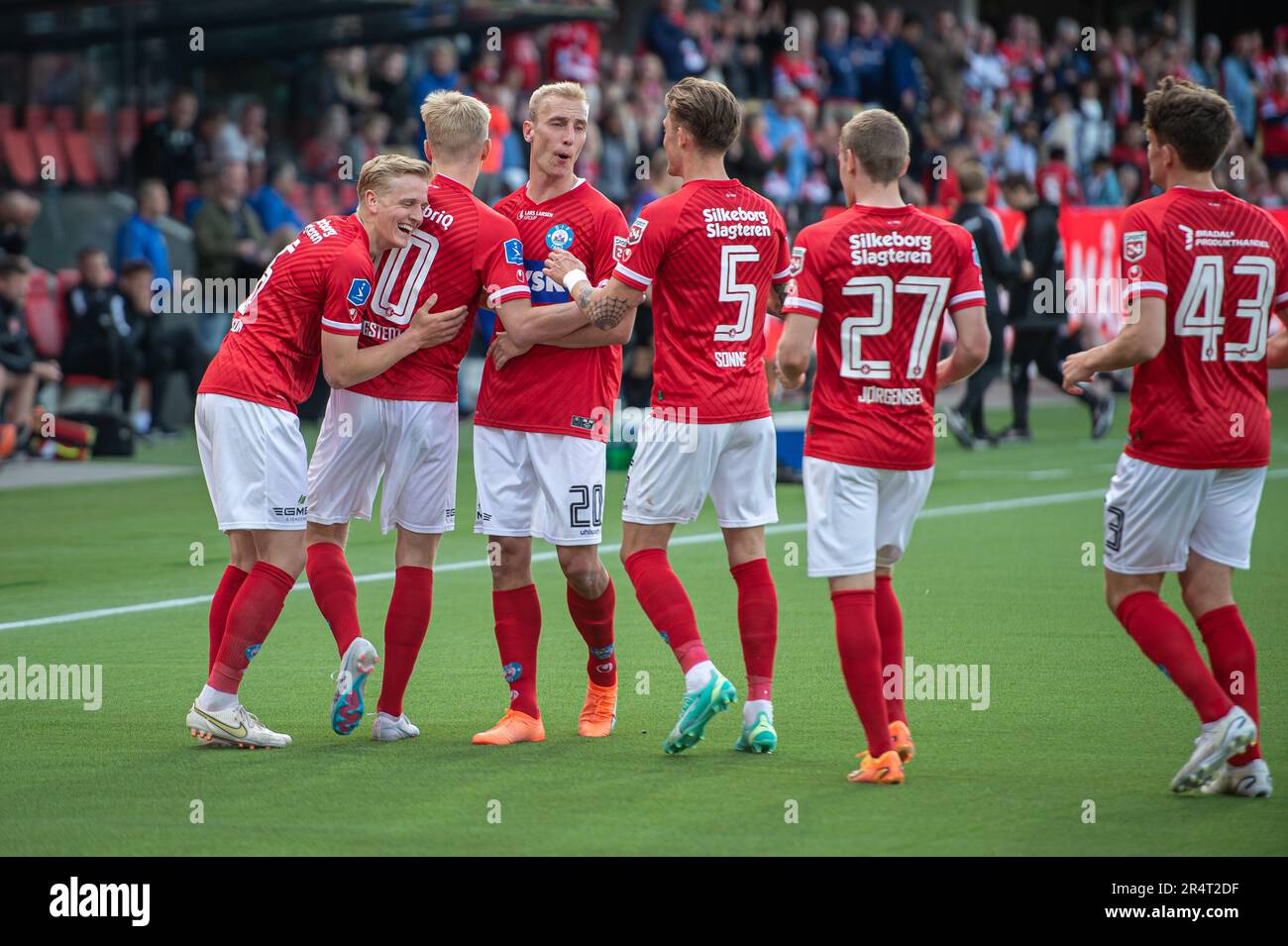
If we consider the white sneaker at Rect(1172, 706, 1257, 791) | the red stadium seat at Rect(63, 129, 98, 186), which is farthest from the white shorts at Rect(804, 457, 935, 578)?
the red stadium seat at Rect(63, 129, 98, 186)

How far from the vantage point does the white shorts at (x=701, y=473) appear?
254 inches

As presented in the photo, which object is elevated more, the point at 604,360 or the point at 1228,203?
the point at 1228,203

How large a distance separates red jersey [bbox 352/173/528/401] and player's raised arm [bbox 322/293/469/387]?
0.25ft

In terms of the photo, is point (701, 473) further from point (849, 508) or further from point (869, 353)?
point (869, 353)

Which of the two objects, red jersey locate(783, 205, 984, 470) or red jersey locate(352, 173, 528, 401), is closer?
red jersey locate(783, 205, 984, 470)

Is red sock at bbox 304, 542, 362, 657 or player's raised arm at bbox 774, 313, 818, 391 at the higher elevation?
player's raised arm at bbox 774, 313, 818, 391

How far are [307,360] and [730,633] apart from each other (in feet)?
9.50

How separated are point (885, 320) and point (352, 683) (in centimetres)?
225

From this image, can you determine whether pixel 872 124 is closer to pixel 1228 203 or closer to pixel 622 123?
pixel 1228 203

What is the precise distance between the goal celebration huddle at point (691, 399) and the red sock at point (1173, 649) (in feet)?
0.03

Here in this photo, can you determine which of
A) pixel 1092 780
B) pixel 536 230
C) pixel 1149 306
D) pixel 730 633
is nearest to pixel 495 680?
pixel 730 633

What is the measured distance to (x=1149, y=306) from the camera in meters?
5.79

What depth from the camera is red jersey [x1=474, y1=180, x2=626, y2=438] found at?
21.9 ft

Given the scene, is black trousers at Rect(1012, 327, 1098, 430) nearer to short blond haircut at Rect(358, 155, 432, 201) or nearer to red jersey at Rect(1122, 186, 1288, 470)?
red jersey at Rect(1122, 186, 1288, 470)
